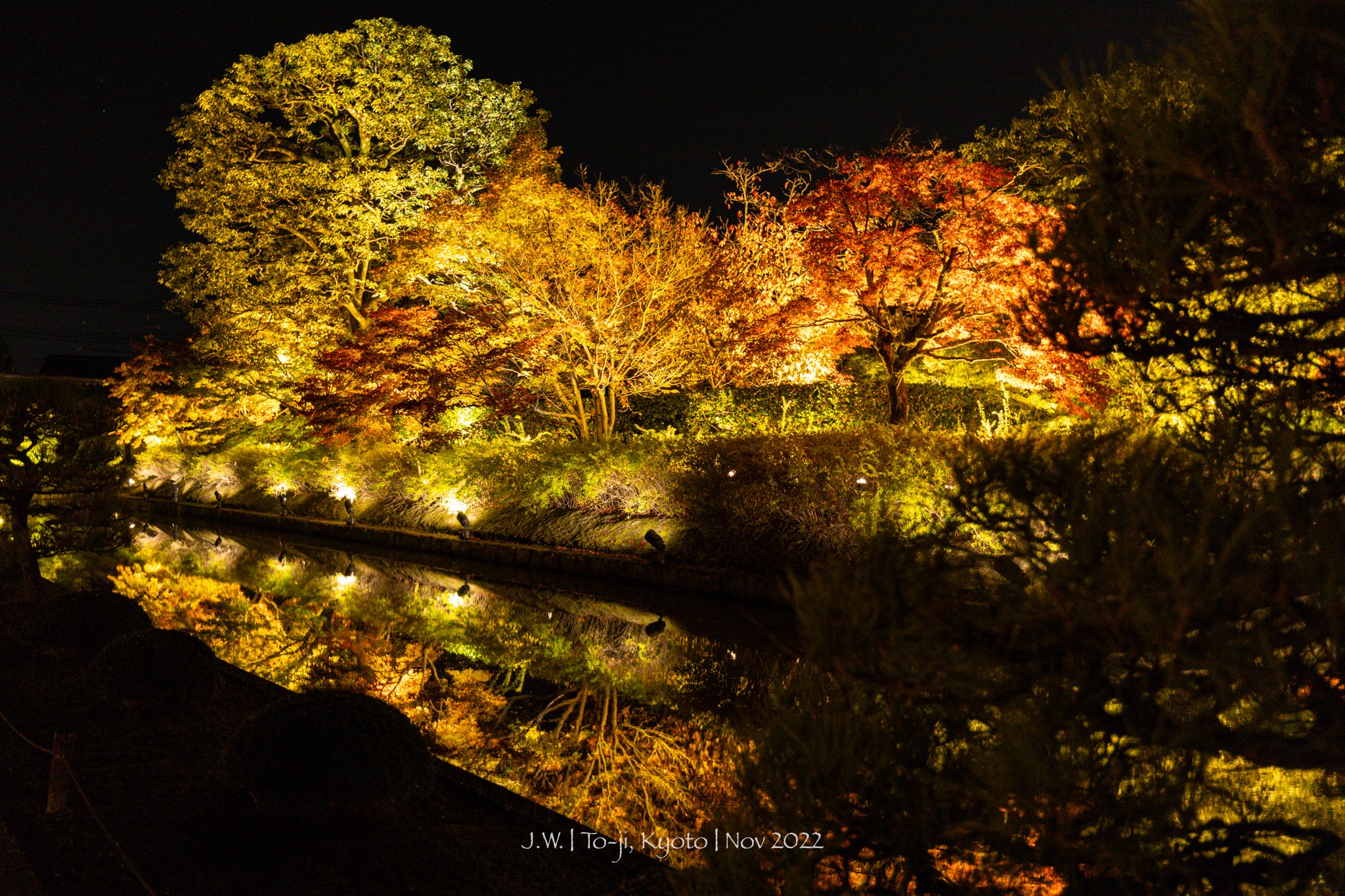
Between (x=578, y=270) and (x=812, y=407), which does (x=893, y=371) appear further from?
(x=578, y=270)

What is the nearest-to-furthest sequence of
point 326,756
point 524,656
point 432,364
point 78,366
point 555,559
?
point 326,756 < point 524,656 < point 555,559 < point 432,364 < point 78,366

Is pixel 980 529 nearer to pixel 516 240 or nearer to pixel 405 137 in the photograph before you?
pixel 516 240

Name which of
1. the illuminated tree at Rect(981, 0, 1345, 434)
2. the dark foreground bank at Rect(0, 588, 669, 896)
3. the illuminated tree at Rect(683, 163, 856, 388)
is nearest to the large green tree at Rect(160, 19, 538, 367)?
the illuminated tree at Rect(683, 163, 856, 388)

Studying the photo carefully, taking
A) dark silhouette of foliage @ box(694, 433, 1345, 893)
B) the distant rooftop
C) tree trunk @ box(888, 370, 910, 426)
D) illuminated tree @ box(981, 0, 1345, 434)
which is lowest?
dark silhouette of foliage @ box(694, 433, 1345, 893)

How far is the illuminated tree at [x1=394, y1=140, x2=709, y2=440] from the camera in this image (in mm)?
14672

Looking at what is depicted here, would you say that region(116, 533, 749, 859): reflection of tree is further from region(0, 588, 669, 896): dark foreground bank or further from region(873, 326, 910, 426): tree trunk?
region(873, 326, 910, 426): tree trunk

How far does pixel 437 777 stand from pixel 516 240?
36.1 feet

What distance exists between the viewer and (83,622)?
24.4 ft

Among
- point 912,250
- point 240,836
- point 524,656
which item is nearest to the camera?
point 240,836

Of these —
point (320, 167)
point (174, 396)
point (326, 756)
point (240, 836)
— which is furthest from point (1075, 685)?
point (174, 396)

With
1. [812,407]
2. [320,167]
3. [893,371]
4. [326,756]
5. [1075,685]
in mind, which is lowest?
[326,756]

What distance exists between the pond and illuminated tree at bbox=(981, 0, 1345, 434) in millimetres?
1282

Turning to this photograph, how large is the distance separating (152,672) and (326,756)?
248cm

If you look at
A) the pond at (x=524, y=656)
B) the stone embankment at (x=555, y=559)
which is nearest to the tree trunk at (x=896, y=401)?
the stone embankment at (x=555, y=559)
